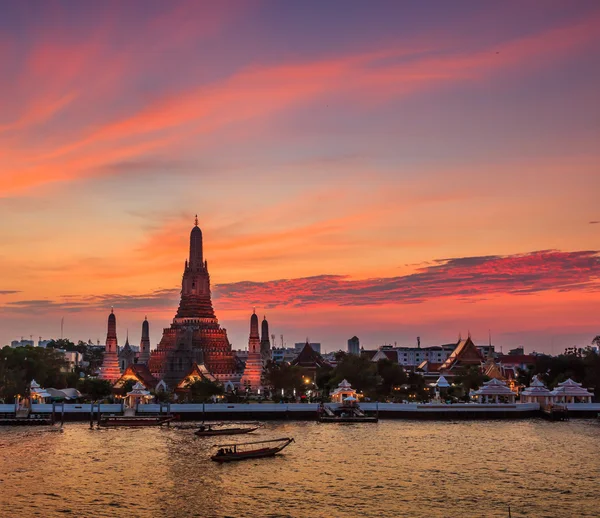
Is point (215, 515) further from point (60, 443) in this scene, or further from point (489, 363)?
point (489, 363)

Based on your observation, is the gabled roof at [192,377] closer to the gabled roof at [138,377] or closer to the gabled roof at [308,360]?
the gabled roof at [138,377]

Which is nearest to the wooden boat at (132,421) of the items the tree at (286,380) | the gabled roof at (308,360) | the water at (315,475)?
the water at (315,475)

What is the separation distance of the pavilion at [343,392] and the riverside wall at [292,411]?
7359 millimetres

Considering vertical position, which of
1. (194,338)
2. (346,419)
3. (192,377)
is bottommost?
(346,419)

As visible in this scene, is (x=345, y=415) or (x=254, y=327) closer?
(x=345, y=415)

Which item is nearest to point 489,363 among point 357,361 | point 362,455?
point 357,361

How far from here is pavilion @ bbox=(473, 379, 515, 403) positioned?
11350 cm

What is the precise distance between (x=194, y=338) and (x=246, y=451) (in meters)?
92.0

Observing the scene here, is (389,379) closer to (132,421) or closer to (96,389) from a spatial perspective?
(96,389)

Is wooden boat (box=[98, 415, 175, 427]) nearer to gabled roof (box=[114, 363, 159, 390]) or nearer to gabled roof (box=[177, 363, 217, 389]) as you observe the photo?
gabled roof (box=[177, 363, 217, 389])

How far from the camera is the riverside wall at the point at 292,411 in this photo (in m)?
105

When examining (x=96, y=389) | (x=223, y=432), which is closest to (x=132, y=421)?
(x=223, y=432)

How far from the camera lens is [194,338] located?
531 feet

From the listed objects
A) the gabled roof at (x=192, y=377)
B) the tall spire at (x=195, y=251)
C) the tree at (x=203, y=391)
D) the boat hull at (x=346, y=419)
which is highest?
the tall spire at (x=195, y=251)
